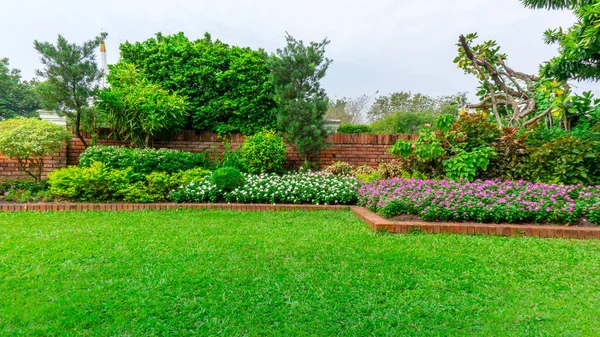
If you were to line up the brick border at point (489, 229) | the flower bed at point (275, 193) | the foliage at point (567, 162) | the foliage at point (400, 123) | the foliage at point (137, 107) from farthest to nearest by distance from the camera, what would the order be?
the foliage at point (400, 123), the foliage at point (137, 107), the flower bed at point (275, 193), the foliage at point (567, 162), the brick border at point (489, 229)

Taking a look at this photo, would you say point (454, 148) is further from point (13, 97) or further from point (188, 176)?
point (13, 97)

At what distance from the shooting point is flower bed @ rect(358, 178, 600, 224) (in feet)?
12.8

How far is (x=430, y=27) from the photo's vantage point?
6.83 m

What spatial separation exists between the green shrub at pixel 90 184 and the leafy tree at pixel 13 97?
76.5 feet

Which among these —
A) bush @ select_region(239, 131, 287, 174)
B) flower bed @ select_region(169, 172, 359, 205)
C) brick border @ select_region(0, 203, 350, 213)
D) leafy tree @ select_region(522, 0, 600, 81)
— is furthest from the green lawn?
leafy tree @ select_region(522, 0, 600, 81)

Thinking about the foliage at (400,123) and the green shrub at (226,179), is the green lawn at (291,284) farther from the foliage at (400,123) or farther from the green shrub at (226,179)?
the foliage at (400,123)

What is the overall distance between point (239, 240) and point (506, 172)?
4.56 metres

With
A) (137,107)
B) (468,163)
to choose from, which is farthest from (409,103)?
(137,107)

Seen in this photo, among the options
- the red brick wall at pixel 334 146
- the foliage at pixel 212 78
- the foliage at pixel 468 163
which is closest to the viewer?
the foliage at pixel 468 163

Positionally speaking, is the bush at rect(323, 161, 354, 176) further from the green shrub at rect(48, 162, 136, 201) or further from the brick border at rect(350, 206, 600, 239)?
the green shrub at rect(48, 162, 136, 201)

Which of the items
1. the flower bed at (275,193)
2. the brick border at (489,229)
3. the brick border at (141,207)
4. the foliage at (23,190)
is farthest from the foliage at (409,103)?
the foliage at (23,190)

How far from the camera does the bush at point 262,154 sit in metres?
6.64

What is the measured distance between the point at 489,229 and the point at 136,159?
561 centimetres

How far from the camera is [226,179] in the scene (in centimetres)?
558
